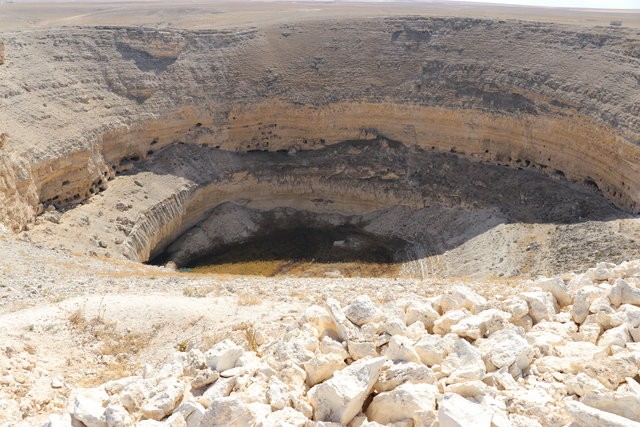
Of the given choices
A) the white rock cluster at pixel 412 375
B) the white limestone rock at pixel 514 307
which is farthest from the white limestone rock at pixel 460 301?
the white limestone rock at pixel 514 307

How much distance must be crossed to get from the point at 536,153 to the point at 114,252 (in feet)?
85.3

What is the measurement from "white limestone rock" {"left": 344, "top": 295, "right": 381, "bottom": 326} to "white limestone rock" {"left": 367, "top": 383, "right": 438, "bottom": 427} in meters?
2.04

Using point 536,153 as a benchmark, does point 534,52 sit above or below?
above

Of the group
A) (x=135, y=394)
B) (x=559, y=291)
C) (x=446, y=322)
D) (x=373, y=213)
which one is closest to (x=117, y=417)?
(x=135, y=394)

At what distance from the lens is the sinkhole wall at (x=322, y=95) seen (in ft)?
98.0

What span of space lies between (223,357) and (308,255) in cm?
2478

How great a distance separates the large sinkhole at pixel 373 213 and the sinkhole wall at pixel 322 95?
4.14 feet

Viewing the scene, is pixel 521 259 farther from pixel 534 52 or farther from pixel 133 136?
pixel 133 136

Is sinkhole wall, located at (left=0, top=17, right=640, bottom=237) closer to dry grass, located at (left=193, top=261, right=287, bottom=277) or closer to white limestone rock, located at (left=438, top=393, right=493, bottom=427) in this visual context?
dry grass, located at (left=193, top=261, right=287, bottom=277)

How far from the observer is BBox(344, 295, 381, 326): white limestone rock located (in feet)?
31.7

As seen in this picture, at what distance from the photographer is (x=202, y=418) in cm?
741

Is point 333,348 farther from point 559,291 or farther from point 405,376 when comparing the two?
point 559,291

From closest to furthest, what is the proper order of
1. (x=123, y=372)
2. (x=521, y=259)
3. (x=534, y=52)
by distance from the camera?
(x=123, y=372)
(x=521, y=259)
(x=534, y=52)

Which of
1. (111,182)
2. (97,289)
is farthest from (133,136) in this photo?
(97,289)
